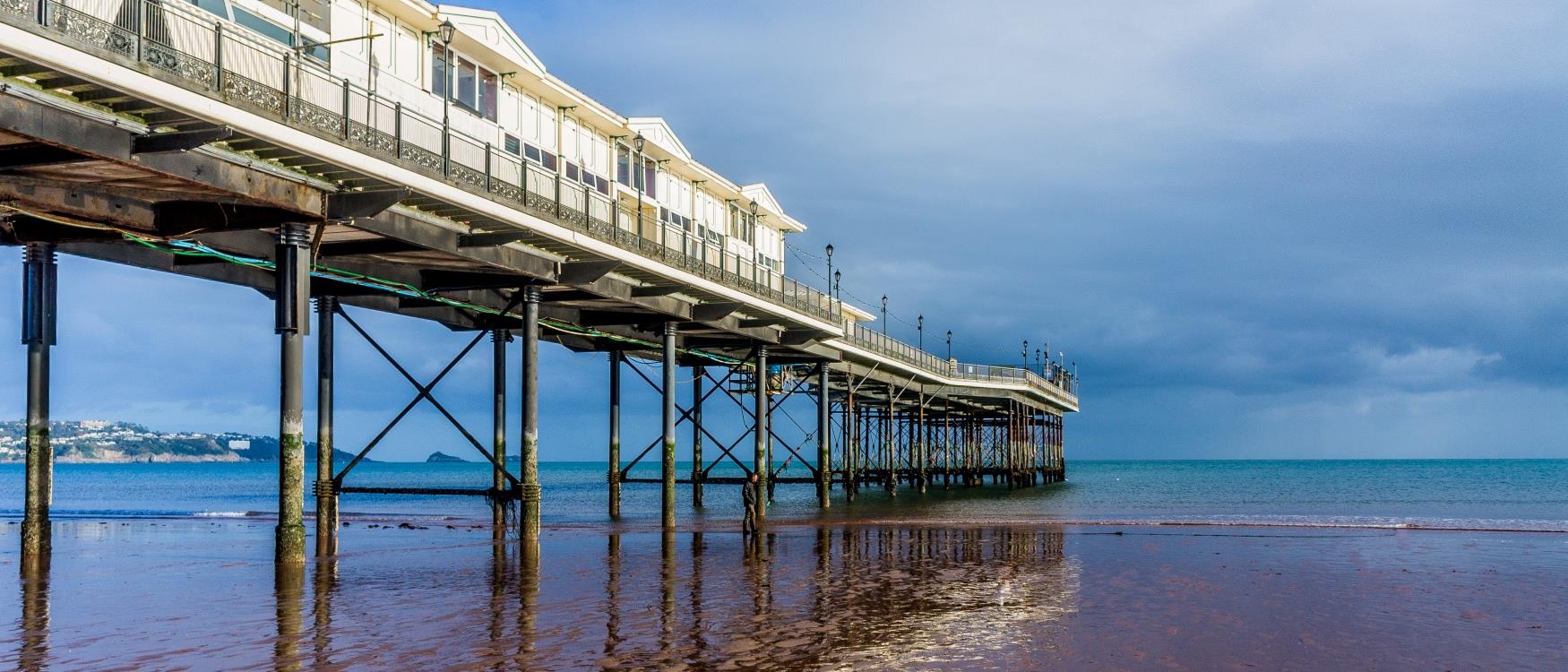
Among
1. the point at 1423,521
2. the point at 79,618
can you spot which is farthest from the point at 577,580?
the point at 1423,521

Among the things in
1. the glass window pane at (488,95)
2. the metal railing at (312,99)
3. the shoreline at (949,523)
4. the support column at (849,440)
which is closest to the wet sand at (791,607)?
the metal railing at (312,99)

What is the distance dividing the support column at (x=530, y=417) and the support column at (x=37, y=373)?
323 inches

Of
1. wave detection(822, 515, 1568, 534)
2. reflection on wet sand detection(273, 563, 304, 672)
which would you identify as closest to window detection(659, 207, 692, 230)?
wave detection(822, 515, 1568, 534)

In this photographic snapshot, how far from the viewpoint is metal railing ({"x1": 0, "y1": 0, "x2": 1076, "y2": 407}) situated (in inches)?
536

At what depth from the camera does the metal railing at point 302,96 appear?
13.6 m

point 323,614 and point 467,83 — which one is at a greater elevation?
point 467,83

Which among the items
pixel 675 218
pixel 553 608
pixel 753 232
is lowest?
pixel 553 608

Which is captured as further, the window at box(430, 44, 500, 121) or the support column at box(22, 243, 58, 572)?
the window at box(430, 44, 500, 121)

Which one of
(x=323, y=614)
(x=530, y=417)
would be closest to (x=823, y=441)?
(x=530, y=417)

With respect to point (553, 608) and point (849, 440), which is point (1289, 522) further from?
point (553, 608)

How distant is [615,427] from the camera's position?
4178 cm

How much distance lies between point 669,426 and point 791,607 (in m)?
17.8

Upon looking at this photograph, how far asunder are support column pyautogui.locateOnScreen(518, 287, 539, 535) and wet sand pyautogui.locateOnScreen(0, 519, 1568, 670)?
3.25ft

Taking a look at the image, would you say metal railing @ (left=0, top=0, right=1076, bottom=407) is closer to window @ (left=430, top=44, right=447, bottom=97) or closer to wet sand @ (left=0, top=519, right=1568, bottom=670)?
window @ (left=430, top=44, right=447, bottom=97)
